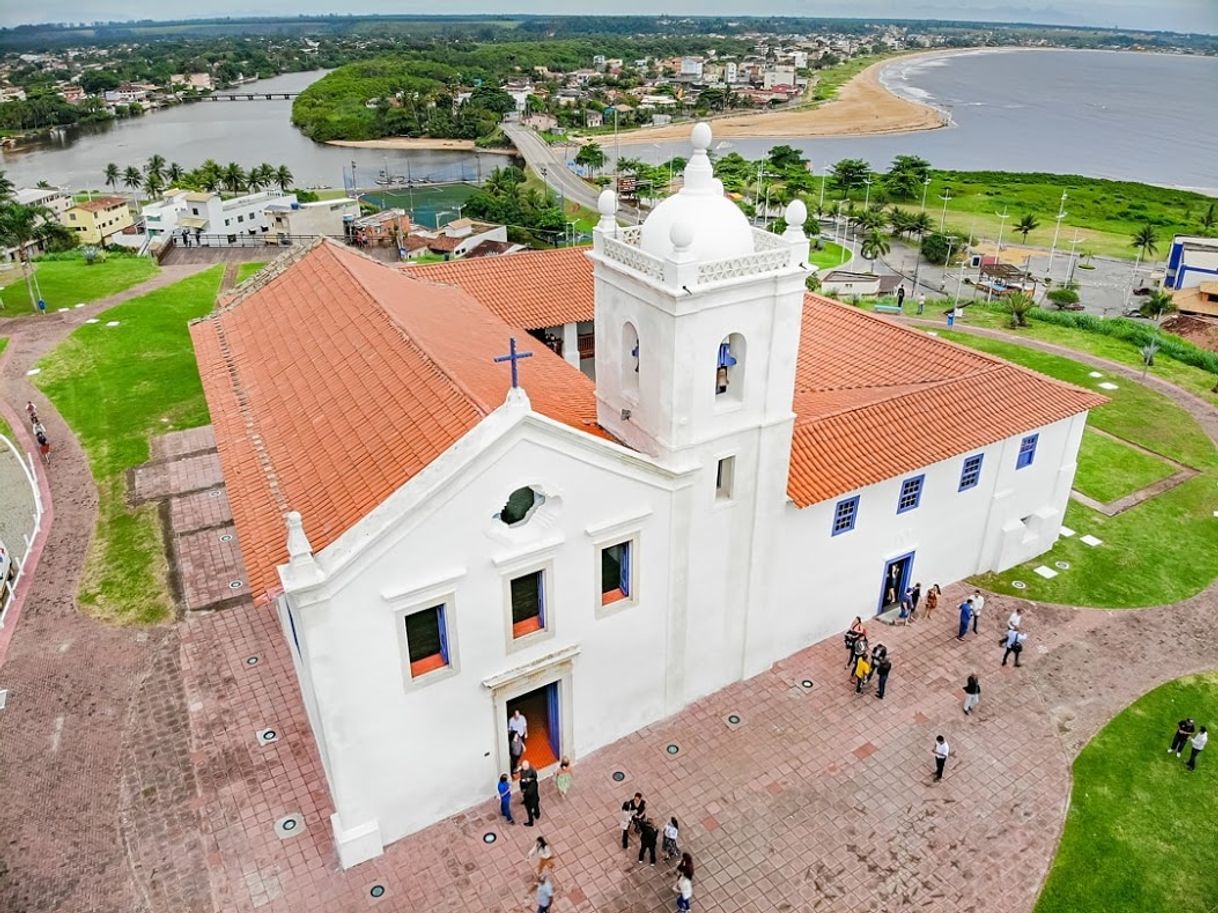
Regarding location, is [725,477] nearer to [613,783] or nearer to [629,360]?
[629,360]

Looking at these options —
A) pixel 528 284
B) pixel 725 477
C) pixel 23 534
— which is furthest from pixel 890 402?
pixel 23 534

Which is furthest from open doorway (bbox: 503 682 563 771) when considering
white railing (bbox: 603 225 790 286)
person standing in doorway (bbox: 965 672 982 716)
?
person standing in doorway (bbox: 965 672 982 716)

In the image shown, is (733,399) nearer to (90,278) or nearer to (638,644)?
(638,644)

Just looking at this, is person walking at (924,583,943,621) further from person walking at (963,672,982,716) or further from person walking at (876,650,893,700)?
person walking at (876,650,893,700)

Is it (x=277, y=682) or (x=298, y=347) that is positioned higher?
(x=298, y=347)

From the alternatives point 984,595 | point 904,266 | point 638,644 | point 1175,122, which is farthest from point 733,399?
point 1175,122

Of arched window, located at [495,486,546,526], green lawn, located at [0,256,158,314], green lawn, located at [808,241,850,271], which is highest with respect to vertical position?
arched window, located at [495,486,546,526]
